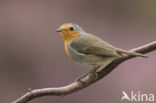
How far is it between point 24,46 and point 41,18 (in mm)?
1214

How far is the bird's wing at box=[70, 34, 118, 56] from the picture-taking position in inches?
142

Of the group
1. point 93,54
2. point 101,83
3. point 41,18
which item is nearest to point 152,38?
point 101,83

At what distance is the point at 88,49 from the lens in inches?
147

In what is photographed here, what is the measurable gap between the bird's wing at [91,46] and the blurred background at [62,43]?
11.8 feet

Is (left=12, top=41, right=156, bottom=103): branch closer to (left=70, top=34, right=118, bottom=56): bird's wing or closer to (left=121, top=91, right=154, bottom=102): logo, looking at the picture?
(left=70, top=34, right=118, bottom=56): bird's wing

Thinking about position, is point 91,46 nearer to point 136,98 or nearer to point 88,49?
point 88,49

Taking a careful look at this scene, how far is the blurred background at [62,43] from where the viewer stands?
27.6 feet

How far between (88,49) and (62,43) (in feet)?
18.4

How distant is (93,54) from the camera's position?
366 centimetres

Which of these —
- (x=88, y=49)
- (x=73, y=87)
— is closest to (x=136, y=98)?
(x=88, y=49)

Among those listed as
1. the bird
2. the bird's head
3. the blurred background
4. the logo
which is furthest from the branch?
the blurred background

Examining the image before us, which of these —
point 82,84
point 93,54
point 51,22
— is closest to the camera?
point 82,84

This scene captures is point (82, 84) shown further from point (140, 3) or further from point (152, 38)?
point (140, 3)

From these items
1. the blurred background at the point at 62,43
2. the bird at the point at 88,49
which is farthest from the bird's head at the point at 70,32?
the blurred background at the point at 62,43
